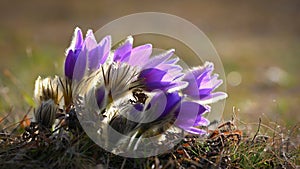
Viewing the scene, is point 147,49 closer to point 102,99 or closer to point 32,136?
point 102,99

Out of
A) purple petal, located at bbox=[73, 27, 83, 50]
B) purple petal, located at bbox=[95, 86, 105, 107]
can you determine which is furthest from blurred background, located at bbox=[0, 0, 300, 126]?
purple petal, located at bbox=[95, 86, 105, 107]

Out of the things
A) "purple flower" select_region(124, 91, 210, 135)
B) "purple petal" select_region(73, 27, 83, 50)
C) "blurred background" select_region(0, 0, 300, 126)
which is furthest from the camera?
"blurred background" select_region(0, 0, 300, 126)

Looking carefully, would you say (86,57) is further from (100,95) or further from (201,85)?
(201,85)

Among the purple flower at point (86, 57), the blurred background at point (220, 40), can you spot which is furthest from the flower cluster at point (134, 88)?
the blurred background at point (220, 40)

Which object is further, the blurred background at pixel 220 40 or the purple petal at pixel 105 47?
the blurred background at pixel 220 40

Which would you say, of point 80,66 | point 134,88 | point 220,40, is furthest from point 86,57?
point 220,40

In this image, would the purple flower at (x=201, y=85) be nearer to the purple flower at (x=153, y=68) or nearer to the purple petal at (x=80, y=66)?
the purple flower at (x=153, y=68)

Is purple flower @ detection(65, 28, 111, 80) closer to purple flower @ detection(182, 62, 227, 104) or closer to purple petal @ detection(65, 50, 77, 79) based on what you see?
purple petal @ detection(65, 50, 77, 79)

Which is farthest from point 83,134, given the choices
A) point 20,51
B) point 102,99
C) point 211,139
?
point 20,51
